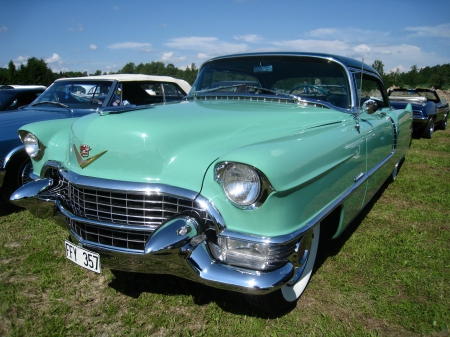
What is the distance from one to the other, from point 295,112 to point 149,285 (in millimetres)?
1584

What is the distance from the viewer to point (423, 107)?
8797mm

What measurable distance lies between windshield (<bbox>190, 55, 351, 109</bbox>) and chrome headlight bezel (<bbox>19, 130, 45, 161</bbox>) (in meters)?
1.38

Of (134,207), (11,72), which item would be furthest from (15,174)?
(11,72)

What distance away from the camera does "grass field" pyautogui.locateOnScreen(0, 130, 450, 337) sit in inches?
81.4

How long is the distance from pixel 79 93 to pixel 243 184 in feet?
14.3

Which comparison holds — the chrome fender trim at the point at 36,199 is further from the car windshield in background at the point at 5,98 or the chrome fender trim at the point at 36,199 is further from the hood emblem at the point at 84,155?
the car windshield in background at the point at 5,98

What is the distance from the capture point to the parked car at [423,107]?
8.75 meters

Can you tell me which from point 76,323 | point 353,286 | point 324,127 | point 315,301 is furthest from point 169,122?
point 353,286

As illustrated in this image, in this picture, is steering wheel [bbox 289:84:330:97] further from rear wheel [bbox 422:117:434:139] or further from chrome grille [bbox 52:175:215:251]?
rear wheel [bbox 422:117:434:139]

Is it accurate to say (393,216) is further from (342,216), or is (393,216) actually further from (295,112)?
(295,112)

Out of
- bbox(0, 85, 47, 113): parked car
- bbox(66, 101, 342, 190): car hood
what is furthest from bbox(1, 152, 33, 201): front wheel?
bbox(0, 85, 47, 113): parked car

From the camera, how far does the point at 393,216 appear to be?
383 cm

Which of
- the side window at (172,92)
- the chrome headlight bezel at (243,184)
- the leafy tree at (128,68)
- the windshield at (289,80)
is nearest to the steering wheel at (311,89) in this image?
the windshield at (289,80)

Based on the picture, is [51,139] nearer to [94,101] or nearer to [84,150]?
[84,150]
